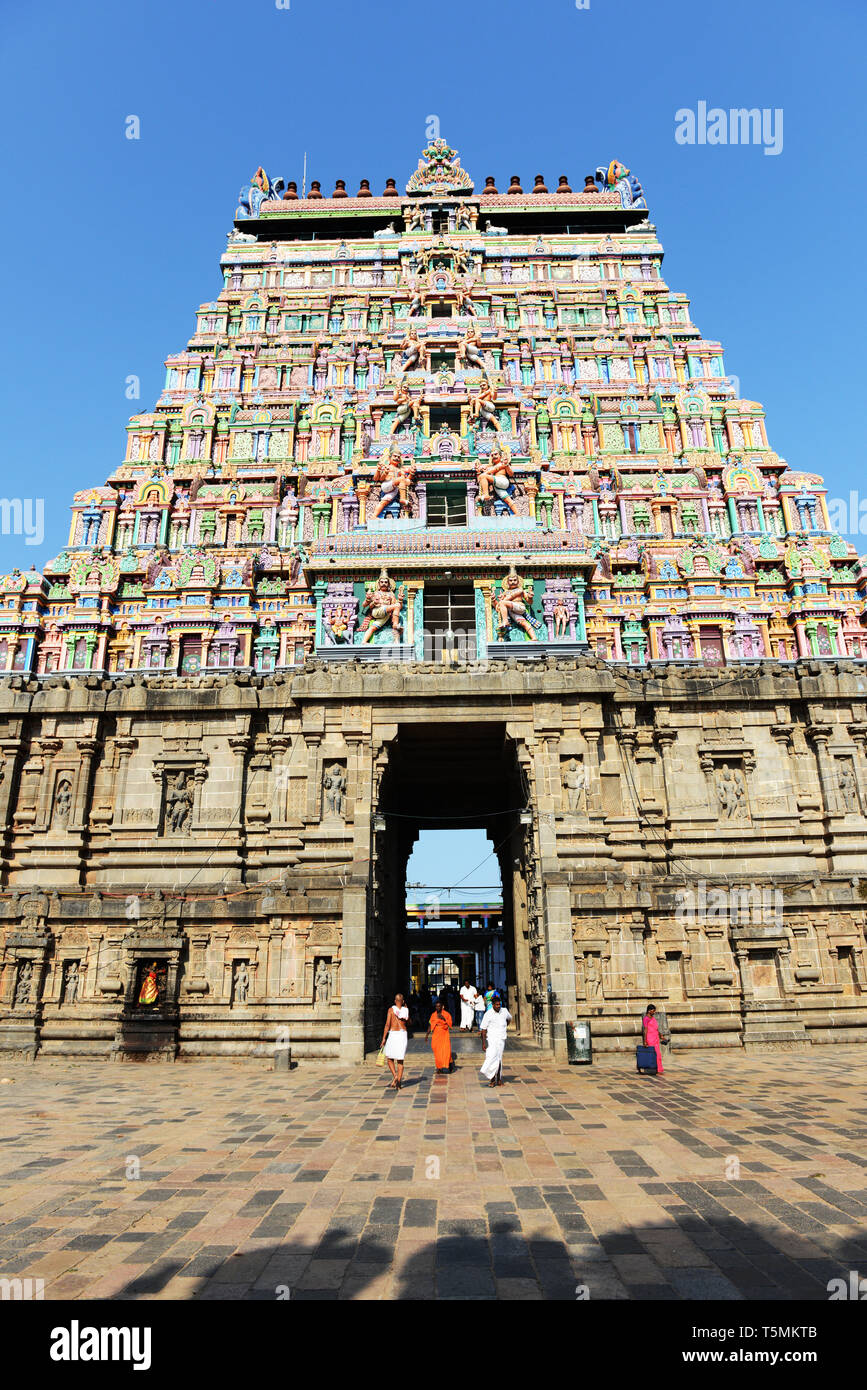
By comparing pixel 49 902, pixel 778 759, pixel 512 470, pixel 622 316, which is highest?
pixel 622 316

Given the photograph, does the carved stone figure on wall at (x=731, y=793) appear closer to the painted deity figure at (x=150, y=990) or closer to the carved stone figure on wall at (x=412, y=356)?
the painted deity figure at (x=150, y=990)

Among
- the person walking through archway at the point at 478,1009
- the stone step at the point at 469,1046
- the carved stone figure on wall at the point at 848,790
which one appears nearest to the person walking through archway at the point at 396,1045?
the stone step at the point at 469,1046

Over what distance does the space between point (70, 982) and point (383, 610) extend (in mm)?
16635

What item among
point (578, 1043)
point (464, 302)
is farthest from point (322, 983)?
point (464, 302)

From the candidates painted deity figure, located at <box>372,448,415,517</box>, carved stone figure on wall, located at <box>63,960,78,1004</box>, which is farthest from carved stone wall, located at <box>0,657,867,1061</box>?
painted deity figure, located at <box>372,448,415,517</box>

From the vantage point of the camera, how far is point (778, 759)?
24.0 m

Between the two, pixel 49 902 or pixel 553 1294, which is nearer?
pixel 553 1294

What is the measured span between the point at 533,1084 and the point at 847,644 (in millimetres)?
25983

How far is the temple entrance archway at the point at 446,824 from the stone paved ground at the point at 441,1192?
744 centimetres

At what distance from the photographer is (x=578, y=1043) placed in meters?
17.8

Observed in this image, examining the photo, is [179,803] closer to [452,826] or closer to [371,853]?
[371,853]

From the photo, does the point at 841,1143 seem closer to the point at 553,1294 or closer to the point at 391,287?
the point at 553,1294
